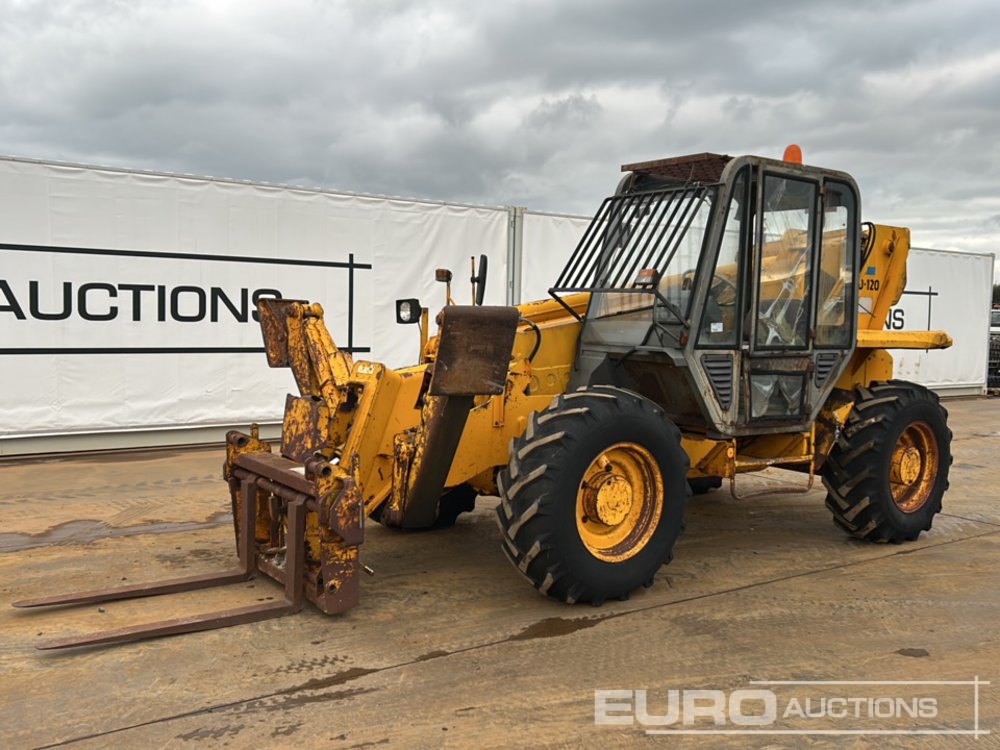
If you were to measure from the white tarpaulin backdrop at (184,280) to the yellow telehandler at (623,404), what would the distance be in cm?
509

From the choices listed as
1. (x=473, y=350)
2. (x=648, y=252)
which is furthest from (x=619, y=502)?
(x=648, y=252)

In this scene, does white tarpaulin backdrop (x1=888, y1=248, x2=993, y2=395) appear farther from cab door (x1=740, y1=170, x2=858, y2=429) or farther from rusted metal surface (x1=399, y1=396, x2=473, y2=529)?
rusted metal surface (x1=399, y1=396, x2=473, y2=529)

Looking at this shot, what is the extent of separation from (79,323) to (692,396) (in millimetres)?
7058

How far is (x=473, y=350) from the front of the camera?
430 cm

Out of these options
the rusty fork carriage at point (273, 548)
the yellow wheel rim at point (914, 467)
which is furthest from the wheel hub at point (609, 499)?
the yellow wheel rim at point (914, 467)

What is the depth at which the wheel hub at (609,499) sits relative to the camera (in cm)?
458

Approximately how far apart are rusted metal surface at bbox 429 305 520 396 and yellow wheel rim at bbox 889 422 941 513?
3335 millimetres

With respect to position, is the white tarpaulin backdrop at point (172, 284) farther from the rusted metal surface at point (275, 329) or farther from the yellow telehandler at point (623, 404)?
the rusted metal surface at point (275, 329)

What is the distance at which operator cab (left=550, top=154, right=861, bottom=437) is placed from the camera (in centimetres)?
514

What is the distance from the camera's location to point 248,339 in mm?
10328

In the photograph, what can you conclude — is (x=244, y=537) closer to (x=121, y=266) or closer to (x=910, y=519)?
(x=910, y=519)

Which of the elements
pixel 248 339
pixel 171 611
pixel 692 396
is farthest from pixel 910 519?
pixel 248 339

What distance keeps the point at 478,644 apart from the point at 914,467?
380cm

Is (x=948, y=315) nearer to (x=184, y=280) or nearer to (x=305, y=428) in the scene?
(x=184, y=280)
